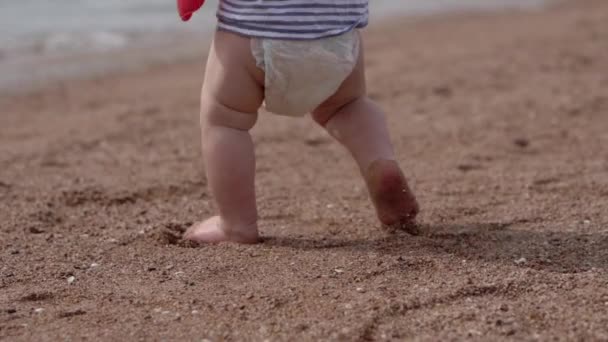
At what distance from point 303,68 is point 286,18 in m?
0.16

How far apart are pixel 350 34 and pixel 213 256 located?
2.61 ft

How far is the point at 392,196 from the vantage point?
3.23 metres

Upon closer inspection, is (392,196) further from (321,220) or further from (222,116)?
(222,116)

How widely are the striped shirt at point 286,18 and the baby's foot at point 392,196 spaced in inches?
17.8

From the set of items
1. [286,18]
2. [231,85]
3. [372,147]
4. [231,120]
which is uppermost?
[286,18]

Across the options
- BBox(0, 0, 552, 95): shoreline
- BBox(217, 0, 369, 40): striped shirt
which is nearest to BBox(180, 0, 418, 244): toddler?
BBox(217, 0, 369, 40): striped shirt

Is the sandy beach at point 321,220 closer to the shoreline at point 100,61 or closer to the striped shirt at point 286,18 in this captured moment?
the shoreline at point 100,61

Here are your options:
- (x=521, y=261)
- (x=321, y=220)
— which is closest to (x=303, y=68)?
(x=321, y=220)

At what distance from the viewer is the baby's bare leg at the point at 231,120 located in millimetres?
3094

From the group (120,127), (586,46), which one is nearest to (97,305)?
(120,127)

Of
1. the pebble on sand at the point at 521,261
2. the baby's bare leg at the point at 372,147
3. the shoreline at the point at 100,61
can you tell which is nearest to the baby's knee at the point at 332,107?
the baby's bare leg at the point at 372,147

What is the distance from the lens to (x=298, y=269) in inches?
116

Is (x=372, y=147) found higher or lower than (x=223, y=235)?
higher

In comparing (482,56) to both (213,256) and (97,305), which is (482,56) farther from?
(97,305)
